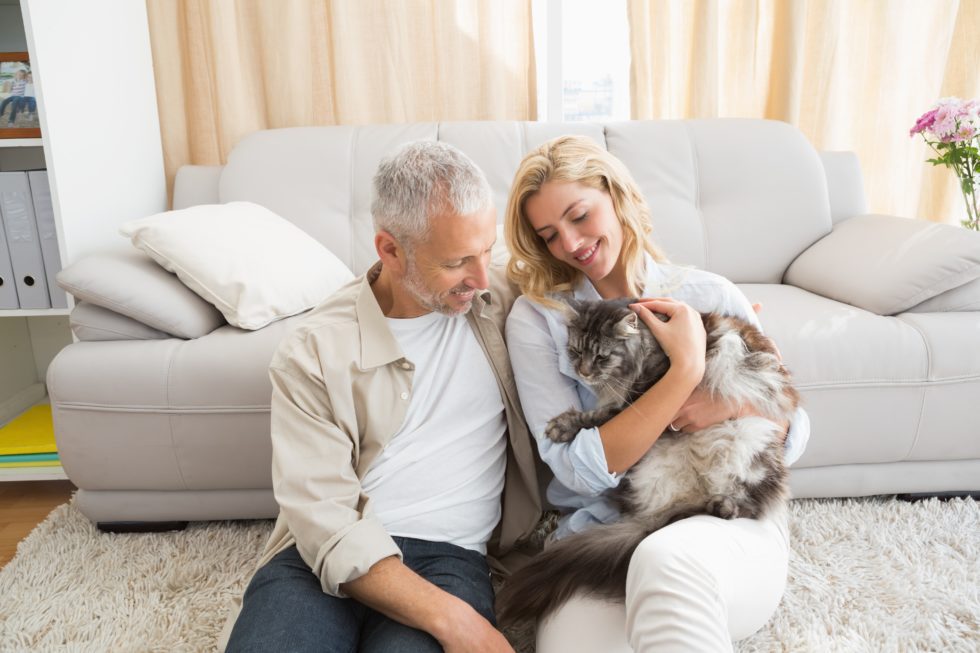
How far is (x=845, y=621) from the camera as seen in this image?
5.30 feet

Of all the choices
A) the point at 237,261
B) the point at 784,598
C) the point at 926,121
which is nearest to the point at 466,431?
the point at 784,598

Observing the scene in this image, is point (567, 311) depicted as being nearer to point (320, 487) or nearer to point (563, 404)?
point (563, 404)

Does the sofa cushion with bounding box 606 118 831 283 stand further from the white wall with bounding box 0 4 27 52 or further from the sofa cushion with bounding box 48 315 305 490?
the white wall with bounding box 0 4 27 52

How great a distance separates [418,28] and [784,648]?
278cm

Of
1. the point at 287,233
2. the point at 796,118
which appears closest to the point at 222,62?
the point at 287,233

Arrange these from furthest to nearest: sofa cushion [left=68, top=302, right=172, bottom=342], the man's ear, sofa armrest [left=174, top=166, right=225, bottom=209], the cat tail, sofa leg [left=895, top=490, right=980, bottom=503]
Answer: sofa armrest [left=174, top=166, right=225, bottom=209] < sofa leg [left=895, top=490, right=980, bottom=503] < sofa cushion [left=68, top=302, right=172, bottom=342] < the man's ear < the cat tail

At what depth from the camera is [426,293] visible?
1357 millimetres

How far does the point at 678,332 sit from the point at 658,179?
1520 millimetres

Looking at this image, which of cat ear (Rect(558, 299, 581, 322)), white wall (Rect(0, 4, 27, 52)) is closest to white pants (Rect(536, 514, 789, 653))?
cat ear (Rect(558, 299, 581, 322))

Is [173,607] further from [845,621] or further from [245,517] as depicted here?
[845,621]

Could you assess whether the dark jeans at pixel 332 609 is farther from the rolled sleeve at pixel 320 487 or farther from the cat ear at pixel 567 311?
the cat ear at pixel 567 311

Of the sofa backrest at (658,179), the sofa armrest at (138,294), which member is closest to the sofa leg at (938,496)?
the sofa backrest at (658,179)

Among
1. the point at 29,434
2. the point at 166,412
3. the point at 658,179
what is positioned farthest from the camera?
the point at 658,179

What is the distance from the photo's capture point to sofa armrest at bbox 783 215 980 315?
82.2 inches
